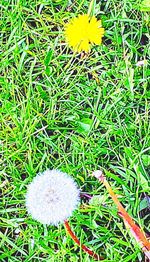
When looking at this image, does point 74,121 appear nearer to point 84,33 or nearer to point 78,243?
point 84,33

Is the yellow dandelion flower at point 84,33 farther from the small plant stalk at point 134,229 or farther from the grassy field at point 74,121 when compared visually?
the small plant stalk at point 134,229

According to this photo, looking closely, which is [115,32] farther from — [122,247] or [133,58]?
[122,247]

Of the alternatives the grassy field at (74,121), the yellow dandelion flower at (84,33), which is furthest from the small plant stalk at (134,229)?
the yellow dandelion flower at (84,33)

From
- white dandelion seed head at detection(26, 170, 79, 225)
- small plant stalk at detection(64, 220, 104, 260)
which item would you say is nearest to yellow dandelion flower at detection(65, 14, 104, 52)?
white dandelion seed head at detection(26, 170, 79, 225)

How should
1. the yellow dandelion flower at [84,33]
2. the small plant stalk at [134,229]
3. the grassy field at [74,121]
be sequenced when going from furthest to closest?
the yellow dandelion flower at [84,33]
the grassy field at [74,121]
the small plant stalk at [134,229]

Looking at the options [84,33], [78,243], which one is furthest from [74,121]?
[78,243]

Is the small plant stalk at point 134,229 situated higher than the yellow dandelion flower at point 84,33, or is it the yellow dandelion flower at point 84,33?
the yellow dandelion flower at point 84,33

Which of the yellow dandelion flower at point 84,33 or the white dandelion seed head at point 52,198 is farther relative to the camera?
the yellow dandelion flower at point 84,33
